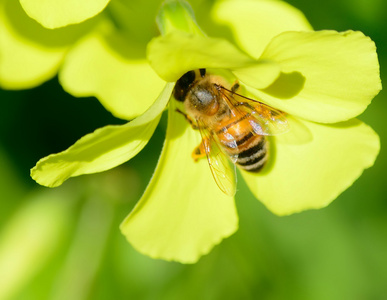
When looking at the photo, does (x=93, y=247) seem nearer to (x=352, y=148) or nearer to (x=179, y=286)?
(x=179, y=286)

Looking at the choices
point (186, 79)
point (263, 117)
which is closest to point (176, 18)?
point (186, 79)

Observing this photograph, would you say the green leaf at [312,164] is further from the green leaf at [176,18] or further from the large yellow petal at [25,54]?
the large yellow petal at [25,54]

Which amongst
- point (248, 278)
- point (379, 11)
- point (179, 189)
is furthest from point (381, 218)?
point (179, 189)

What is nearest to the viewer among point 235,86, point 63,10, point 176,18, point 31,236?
point 63,10

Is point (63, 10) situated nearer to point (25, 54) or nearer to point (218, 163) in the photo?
point (25, 54)

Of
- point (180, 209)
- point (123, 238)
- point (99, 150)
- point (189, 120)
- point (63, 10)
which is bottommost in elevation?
point (123, 238)

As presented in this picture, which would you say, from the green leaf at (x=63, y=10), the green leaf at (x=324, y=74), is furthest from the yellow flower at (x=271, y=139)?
the green leaf at (x=63, y=10)

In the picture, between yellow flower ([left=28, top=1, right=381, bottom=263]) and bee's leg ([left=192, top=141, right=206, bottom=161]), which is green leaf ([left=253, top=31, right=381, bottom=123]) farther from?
bee's leg ([left=192, top=141, right=206, bottom=161])

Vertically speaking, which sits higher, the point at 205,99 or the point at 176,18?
the point at 176,18
